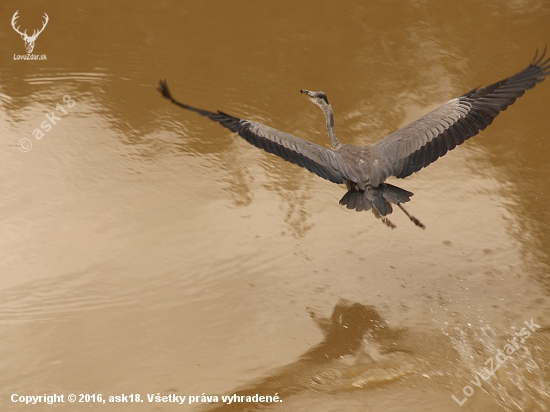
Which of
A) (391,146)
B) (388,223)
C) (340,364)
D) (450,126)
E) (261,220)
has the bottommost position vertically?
(340,364)

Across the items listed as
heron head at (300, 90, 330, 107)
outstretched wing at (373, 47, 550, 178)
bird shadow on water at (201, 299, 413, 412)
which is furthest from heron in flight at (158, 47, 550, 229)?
bird shadow on water at (201, 299, 413, 412)

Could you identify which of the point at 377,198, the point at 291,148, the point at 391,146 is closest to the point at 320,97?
the point at 391,146

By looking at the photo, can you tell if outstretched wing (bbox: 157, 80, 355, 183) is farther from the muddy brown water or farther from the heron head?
the heron head

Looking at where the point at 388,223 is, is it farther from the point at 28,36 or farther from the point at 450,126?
the point at 28,36

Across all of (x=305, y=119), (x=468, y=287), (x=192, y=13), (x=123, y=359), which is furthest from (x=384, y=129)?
(x=123, y=359)

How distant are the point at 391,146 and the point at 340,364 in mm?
2104

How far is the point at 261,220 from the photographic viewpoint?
21.2 feet

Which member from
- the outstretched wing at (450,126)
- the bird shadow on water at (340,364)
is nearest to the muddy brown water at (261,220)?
the bird shadow on water at (340,364)

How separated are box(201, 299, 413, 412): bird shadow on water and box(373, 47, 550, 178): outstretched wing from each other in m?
1.42

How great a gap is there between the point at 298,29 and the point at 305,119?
176 cm

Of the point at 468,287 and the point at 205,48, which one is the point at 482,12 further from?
the point at 468,287

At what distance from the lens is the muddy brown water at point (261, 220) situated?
5172mm

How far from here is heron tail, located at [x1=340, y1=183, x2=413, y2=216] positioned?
5.64 meters

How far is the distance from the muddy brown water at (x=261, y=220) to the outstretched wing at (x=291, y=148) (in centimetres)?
75
